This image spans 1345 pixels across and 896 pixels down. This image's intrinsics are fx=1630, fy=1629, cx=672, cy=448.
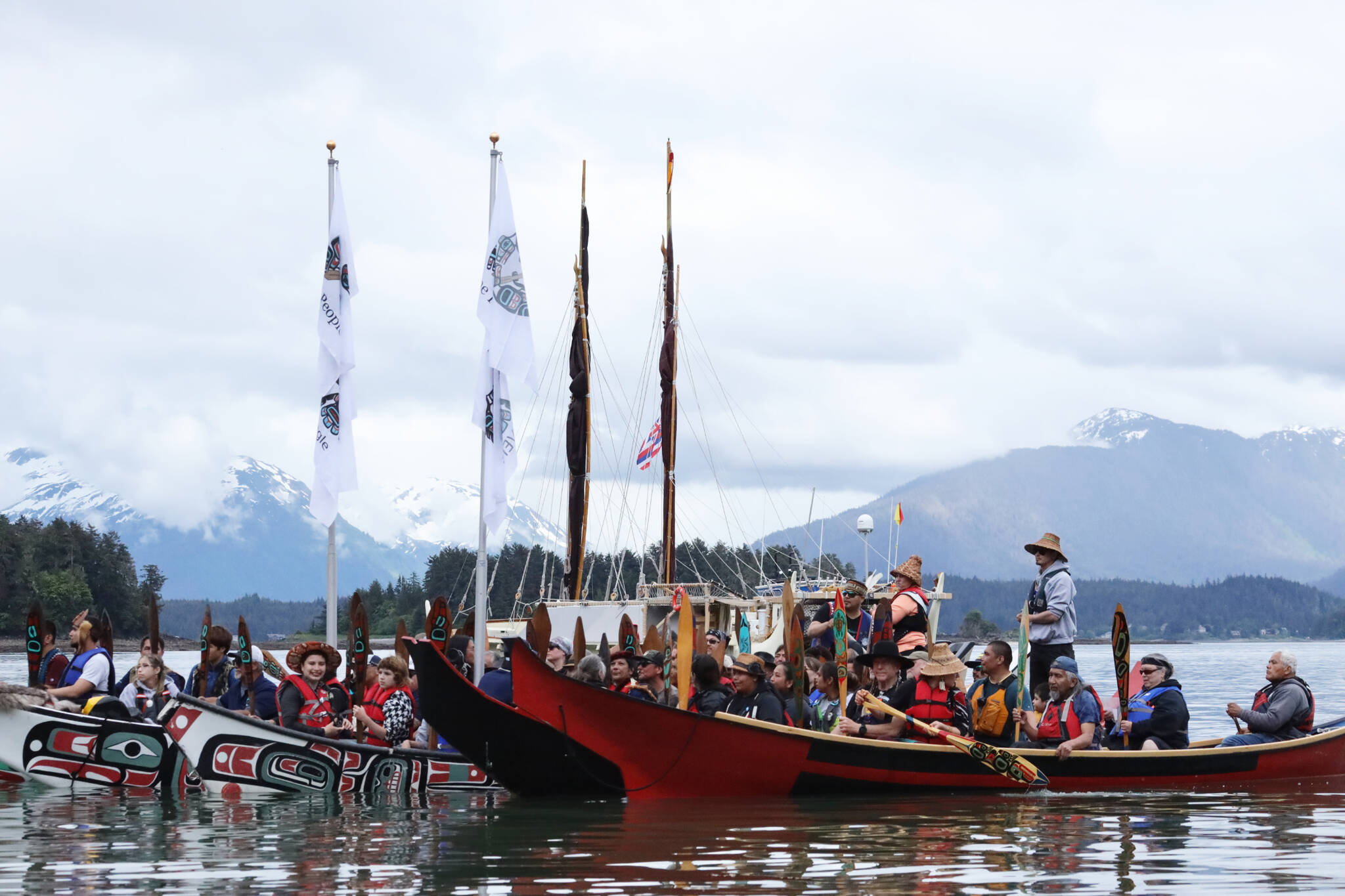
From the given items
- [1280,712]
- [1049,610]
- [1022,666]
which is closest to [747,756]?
[1022,666]

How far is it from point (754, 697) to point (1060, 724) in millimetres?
2965

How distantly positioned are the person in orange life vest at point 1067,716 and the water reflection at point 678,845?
57cm

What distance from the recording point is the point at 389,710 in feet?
55.1

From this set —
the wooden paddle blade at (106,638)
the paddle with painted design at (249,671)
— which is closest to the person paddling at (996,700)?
the paddle with painted design at (249,671)

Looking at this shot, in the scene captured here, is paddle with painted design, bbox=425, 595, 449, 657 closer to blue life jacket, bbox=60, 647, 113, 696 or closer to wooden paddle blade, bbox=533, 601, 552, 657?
wooden paddle blade, bbox=533, 601, 552, 657

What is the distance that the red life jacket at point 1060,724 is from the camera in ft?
51.3

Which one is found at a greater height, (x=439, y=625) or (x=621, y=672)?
(x=439, y=625)

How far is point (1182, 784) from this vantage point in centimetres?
1598

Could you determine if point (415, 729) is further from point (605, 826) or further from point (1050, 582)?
point (1050, 582)

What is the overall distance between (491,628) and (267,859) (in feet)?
127

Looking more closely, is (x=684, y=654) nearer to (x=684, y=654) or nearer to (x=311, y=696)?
(x=684, y=654)

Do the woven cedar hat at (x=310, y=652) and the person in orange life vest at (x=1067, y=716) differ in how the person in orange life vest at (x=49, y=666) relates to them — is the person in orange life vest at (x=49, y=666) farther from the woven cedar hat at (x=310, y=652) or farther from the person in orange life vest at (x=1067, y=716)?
the person in orange life vest at (x=1067, y=716)

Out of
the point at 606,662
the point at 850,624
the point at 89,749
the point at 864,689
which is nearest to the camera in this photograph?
the point at 864,689

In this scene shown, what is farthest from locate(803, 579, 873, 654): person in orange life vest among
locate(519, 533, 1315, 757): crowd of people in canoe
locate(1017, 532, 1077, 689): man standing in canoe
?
locate(1017, 532, 1077, 689): man standing in canoe
